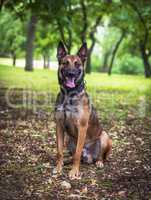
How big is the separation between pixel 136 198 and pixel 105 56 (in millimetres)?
56875

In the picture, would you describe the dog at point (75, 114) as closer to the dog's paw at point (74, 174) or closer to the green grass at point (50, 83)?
the dog's paw at point (74, 174)

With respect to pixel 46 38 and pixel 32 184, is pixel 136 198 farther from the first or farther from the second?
pixel 46 38

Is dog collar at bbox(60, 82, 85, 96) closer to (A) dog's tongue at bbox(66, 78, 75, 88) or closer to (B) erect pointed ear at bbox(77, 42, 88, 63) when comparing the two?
(A) dog's tongue at bbox(66, 78, 75, 88)

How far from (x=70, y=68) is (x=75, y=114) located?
78 cm

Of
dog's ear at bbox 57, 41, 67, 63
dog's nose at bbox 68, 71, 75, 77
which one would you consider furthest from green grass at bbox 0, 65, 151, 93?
dog's nose at bbox 68, 71, 75, 77

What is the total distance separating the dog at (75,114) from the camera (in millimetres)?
7137

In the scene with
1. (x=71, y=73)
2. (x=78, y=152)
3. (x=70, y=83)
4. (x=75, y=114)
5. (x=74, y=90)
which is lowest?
(x=78, y=152)

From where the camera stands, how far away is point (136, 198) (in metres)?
6.63

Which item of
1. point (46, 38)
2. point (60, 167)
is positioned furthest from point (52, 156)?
point (46, 38)

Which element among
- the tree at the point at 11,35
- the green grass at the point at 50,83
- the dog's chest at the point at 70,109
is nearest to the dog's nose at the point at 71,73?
the dog's chest at the point at 70,109

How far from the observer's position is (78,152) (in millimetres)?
7516

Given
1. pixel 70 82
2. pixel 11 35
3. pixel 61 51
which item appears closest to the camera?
pixel 70 82

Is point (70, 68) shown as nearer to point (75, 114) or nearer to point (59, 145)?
point (75, 114)

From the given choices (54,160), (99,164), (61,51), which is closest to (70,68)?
(61,51)
